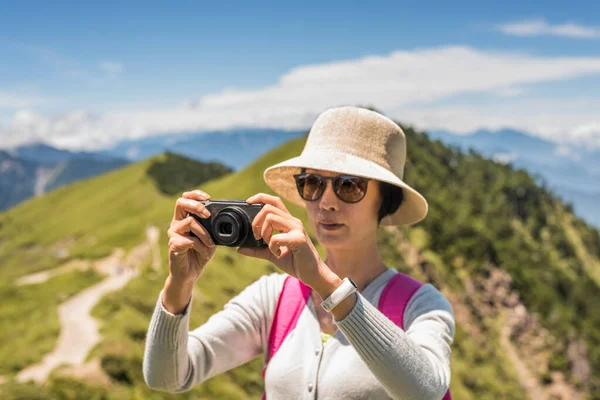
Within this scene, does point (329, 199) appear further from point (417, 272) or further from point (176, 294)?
point (417, 272)

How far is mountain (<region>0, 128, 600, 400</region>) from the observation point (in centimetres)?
1877

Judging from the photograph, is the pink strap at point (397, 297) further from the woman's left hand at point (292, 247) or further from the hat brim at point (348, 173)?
the woman's left hand at point (292, 247)

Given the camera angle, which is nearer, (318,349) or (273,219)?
(273,219)

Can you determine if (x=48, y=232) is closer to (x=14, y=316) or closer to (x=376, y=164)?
(x=14, y=316)

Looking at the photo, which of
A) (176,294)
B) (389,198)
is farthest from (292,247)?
(389,198)

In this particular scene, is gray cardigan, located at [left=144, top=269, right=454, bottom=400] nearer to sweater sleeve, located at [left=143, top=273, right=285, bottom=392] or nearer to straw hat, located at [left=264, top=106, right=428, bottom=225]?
sweater sleeve, located at [left=143, top=273, right=285, bottom=392]

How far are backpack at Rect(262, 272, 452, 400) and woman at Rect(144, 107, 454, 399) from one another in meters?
0.06

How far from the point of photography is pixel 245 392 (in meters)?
17.3

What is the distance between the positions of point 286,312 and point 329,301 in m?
1.17

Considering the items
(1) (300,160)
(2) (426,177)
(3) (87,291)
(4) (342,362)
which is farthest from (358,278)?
(2) (426,177)

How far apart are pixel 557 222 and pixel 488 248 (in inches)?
2221

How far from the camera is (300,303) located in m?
4.11

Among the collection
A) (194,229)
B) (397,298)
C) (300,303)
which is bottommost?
(300,303)

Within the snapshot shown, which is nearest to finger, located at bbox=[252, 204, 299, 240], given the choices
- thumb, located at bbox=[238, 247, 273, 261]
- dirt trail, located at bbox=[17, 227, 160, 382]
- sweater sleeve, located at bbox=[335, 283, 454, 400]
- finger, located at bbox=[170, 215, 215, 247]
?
thumb, located at bbox=[238, 247, 273, 261]
